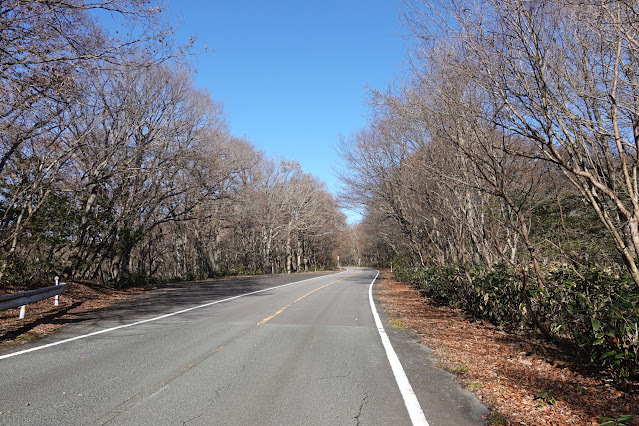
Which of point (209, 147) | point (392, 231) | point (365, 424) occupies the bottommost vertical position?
point (365, 424)

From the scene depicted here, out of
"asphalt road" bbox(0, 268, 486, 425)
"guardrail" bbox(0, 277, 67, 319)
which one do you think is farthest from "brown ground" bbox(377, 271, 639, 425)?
"guardrail" bbox(0, 277, 67, 319)

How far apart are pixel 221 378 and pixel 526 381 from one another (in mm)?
3816

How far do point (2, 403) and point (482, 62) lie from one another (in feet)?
24.3

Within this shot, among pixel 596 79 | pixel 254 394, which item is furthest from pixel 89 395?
pixel 596 79

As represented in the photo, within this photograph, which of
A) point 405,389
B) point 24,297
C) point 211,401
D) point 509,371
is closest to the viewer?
point 211,401

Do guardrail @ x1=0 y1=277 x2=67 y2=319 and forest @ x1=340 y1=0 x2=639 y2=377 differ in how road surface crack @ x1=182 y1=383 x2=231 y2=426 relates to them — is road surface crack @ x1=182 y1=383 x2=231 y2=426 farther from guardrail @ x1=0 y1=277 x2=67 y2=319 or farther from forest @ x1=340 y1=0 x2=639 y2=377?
guardrail @ x1=0 y1=277 x2=67 y2=319

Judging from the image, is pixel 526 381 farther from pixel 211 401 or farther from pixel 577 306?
pixel 211 401

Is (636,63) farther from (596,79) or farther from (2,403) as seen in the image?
(2,403)

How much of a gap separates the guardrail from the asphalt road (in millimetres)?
2163

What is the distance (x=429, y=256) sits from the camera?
1958 centimetres

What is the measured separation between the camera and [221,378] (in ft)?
16.4

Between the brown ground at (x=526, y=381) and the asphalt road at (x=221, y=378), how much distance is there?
0.35 m

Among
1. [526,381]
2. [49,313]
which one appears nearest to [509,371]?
[526,381]

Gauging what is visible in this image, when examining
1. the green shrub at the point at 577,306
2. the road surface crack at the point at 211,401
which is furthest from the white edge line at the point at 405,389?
the green shrub at the point at 577,306
